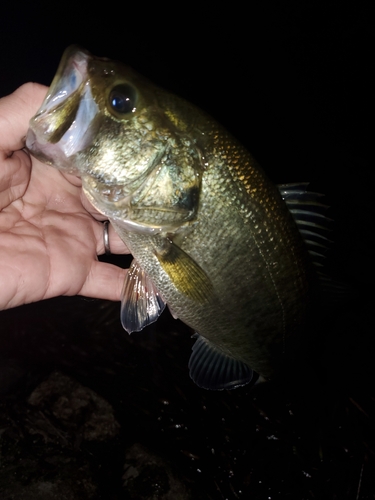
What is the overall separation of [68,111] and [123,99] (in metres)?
0.26

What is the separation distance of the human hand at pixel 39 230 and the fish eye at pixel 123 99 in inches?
22.0

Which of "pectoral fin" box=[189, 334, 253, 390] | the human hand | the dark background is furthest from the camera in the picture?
the dark background

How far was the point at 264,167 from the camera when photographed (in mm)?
7871

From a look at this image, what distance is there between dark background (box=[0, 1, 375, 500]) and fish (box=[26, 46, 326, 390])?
0.60 metres

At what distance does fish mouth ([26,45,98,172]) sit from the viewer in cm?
148

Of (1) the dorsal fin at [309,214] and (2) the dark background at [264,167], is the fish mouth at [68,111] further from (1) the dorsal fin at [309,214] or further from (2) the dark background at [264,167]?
(2) the dark background at [264,167]

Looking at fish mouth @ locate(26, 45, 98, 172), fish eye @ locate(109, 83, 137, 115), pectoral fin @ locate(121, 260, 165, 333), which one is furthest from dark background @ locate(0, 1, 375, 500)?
fish mouth @ locate(26, 45, 98, 172)

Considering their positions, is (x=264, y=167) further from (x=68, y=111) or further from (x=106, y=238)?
(x=68, y=111)

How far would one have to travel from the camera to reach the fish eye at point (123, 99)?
5.07ft

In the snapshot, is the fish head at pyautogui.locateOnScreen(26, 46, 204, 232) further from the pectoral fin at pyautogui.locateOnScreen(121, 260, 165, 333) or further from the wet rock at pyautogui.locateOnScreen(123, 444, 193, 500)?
the wet rock at pyautogui.locateOnScreen(123, 444, 193, 500)

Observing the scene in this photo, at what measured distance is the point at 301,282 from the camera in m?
1.97

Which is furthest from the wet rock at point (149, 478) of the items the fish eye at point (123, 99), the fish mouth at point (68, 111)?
the fish eye at point (123, 99)

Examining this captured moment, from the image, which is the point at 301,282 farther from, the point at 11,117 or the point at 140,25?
the point at 140,25

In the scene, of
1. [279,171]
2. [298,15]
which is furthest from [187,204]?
[298,15]
